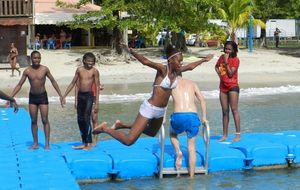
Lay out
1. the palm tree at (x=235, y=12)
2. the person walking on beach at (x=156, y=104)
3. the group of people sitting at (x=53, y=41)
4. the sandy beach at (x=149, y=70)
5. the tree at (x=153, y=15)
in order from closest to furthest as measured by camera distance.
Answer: the person walking on beach at (x=156, y=104) < the sandy beach at (x=149, y=70) < the tree at (x=153, y=15) < the group of people sitting at (x=53, y=41) < the palm tree at (x=235, y=12)

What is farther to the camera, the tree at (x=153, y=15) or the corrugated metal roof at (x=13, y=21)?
the tree at (x=153, y=15)

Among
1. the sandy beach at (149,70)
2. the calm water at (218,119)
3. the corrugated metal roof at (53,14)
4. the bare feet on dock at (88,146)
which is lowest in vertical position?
the calm water at (218,119)

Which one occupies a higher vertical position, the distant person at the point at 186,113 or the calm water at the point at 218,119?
the distant person at the point at 186,113

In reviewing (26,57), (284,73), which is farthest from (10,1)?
(284,73)

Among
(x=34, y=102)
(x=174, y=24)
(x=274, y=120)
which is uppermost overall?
(x=174, y=24)

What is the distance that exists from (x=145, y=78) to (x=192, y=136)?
18.6 m

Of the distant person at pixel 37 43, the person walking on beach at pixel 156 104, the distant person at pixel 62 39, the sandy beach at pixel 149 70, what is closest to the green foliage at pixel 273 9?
the sandy beach at pixel 149 70

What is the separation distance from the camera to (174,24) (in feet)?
101

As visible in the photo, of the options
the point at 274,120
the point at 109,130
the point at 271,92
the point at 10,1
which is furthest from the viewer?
the point at 10,1

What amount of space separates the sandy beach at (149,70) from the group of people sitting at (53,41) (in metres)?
3.84

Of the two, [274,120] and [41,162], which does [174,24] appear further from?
[41,162]

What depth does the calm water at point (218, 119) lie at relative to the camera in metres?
9.02

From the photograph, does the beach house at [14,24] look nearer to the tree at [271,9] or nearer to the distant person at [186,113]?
the distant person at [186,113]

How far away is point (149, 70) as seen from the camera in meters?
29.4
